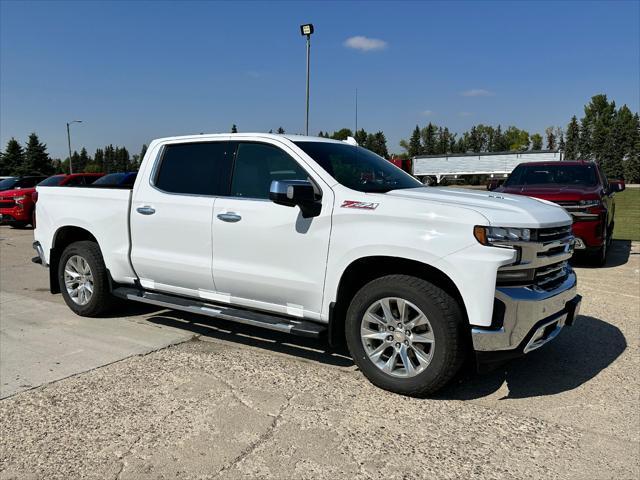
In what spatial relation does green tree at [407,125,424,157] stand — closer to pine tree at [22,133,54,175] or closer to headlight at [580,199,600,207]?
pine tree at [22,133,54,175]

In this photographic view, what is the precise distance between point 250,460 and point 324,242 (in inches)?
65.1

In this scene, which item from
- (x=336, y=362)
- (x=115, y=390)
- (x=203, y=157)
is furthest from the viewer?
(x=203, y=157)

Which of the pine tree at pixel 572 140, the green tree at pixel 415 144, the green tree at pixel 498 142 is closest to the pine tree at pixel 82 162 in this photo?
the green tree at pixel 415 144

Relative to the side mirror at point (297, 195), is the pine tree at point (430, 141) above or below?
above

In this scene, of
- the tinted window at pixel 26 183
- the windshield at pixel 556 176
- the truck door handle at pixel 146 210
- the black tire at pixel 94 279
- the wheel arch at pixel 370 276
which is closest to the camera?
the wheel arch at pixel 370 276

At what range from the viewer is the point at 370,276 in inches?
157

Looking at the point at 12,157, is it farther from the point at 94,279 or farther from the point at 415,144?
the point at 94,279

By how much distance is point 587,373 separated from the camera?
4211 millimetres

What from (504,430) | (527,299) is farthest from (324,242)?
(504,430)

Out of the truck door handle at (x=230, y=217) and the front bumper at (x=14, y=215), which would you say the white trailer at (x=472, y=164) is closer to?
the front bumper at (x=14, y=215)

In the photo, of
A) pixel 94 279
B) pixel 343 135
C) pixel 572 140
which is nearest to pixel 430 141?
pixel 572 140

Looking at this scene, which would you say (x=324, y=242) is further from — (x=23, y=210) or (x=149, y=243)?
(x=23, y=210)

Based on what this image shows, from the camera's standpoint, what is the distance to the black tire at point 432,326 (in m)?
A: 3.47

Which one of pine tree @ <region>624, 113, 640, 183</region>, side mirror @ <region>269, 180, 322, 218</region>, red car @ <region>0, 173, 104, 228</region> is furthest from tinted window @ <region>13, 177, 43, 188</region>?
pine tree @ <region>624, 113, 640, 183</region>
